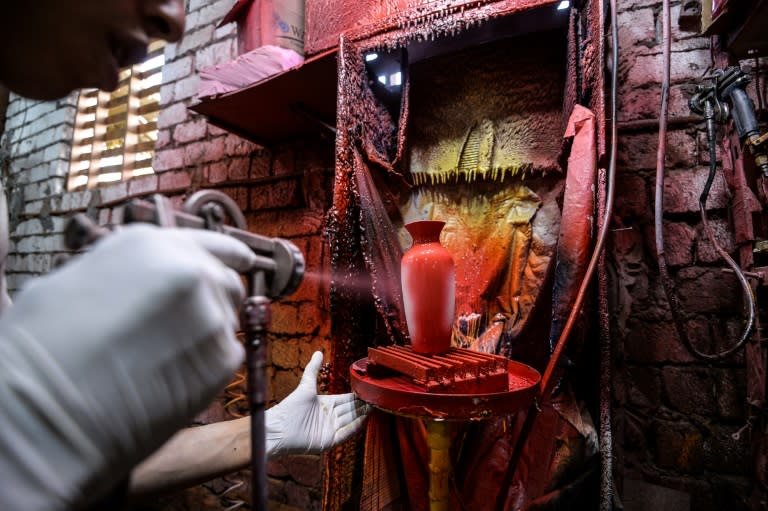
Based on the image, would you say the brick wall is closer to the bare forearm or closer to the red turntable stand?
the red turntable stand

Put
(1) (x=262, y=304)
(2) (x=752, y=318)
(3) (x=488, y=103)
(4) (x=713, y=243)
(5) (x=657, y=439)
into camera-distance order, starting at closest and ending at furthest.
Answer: (1) (x=262, y=304), (2) (x=752, y=318), (4) (x=713, y=243), (5) (x=657, y=439), (3) (x=488, y=103)

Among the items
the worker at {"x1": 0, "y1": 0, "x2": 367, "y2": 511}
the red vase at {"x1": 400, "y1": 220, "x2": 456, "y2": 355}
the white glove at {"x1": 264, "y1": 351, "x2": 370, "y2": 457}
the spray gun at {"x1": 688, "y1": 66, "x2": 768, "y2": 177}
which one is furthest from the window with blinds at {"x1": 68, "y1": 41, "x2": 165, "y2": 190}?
the spray gun at {"x1": 688, "y1": 66, "x2": 768, "y2": 177}

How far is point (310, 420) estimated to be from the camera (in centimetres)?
121

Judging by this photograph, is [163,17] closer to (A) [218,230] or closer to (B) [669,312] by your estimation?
(A) [218,230]

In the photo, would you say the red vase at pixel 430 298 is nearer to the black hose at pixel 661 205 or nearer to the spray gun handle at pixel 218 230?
the spray gun handle at pixel 218 230

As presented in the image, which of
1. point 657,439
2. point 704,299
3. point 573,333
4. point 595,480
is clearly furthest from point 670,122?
point 595,480

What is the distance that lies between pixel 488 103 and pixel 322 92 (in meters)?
0.77

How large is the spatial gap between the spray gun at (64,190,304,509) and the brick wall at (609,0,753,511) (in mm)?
1360

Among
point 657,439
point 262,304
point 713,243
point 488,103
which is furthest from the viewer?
point 488,103

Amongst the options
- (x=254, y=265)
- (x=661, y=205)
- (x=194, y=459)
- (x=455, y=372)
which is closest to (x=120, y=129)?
(x=194, y=459)

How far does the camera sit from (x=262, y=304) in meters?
0.56

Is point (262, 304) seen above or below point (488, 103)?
below

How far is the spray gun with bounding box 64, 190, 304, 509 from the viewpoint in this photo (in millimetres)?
515

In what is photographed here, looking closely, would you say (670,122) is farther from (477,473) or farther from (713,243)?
(477,473)
